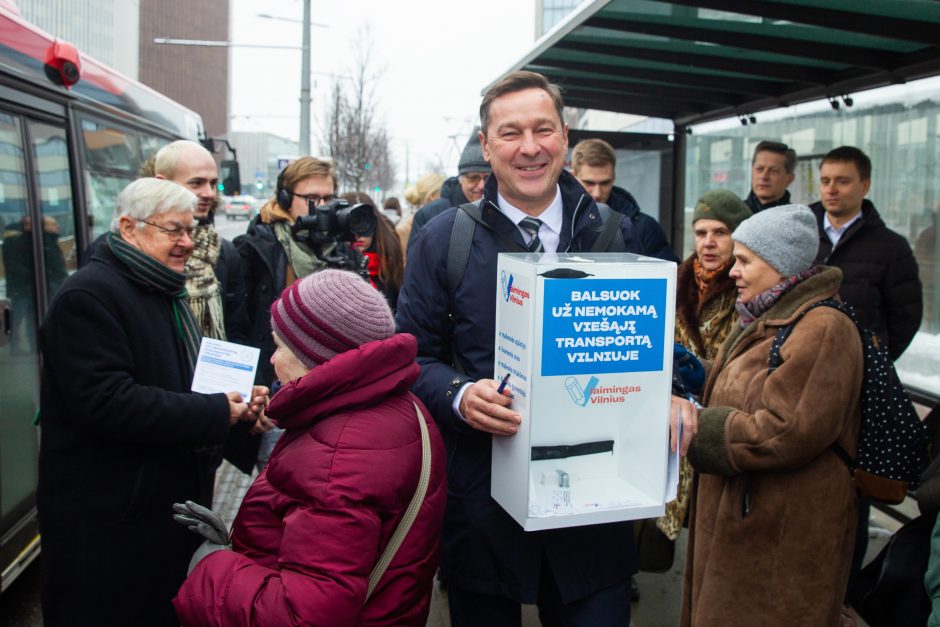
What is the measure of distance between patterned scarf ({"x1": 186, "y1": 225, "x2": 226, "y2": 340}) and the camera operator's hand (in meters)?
2.08

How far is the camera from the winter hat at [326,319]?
1.82 m

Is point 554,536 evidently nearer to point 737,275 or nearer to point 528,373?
point 528,373

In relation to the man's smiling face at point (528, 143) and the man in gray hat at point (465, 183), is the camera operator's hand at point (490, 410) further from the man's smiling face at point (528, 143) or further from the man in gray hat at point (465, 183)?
the man in gray hat at point (465, 183)

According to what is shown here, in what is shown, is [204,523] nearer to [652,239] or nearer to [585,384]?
[585,384]

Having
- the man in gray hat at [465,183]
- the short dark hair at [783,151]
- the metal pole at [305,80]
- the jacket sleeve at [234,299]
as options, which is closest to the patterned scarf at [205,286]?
the jacket sleeve at [234,299]

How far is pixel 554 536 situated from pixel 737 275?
3.87ft

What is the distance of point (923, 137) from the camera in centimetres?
546

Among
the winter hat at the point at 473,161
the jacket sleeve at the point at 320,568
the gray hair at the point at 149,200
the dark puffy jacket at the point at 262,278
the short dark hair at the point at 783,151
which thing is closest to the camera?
the jacket sleeve at the point at 320,568

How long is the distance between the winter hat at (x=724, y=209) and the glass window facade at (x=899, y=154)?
218cm

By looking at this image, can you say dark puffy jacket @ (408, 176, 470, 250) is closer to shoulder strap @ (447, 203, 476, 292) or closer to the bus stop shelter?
the bus stop shelter

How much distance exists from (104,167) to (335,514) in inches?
191

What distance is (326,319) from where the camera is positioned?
1.82 metres

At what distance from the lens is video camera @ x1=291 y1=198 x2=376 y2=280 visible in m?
4.23

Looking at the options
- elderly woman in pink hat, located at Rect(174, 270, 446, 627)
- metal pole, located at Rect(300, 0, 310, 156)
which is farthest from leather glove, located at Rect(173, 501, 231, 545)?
metal pole, located at Rect(300, 0, 310, 156)
